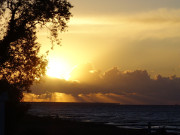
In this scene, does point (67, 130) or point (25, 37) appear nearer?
point (25, 37)

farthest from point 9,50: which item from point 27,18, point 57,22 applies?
point 57,22

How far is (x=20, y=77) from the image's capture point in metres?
25.7

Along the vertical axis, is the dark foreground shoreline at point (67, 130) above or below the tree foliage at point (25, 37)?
below

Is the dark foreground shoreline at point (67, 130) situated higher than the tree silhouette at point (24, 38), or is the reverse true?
the tree silhouette at point (24, 38)

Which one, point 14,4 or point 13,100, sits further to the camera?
point 14,4

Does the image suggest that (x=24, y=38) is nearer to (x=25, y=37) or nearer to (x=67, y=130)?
(x=25, y=37)

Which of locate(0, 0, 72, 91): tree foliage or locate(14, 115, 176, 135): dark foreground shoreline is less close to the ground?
locate(0, 0, 72, 91): tree foliage

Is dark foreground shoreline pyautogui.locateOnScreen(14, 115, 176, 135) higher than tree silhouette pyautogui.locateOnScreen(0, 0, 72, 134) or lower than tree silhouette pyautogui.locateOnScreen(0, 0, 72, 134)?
lower

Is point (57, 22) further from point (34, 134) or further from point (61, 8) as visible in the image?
point (34, 134)

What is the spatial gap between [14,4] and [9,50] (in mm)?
3488

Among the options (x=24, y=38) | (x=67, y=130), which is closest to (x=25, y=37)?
(x=24, y=38)

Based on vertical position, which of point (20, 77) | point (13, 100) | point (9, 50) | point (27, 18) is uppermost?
point (27, 18)

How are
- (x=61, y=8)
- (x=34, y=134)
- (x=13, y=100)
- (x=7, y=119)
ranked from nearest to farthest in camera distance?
1. (x=7, y=119)
2. (x=13, y=100)
3. (x=34, y=134)
4. (x=61, y=8)

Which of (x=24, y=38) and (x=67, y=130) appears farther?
(x=67, y=130)
